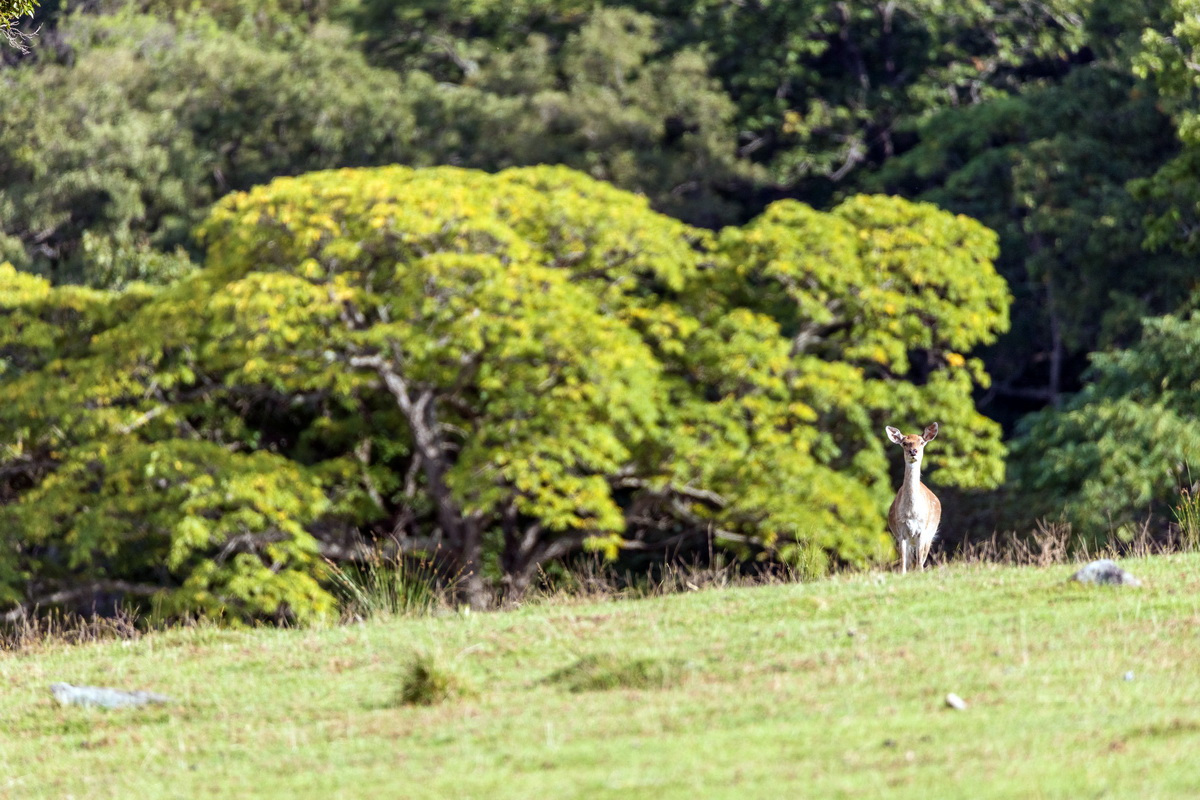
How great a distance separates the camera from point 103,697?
9.96 meters

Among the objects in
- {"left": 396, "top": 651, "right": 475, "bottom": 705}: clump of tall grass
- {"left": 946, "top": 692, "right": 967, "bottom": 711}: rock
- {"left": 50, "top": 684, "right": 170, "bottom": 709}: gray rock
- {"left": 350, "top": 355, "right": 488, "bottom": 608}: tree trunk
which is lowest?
{"left": 350, "top": 355, "right": 488, "bottom": 608}: tree trunk

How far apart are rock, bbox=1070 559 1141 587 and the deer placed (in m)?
1.40

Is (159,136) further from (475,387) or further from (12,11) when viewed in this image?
(12,11)

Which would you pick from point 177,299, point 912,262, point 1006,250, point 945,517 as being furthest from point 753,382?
point 1006,250

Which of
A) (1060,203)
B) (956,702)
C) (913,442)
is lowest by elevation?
(956,702)

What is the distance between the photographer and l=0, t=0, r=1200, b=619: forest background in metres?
23.3

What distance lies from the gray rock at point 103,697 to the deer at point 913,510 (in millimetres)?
5125

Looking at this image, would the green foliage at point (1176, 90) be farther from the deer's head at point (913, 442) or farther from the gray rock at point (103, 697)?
the gray rock at point (103, 697)

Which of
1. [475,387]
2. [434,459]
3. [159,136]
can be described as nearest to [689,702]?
[434,459]

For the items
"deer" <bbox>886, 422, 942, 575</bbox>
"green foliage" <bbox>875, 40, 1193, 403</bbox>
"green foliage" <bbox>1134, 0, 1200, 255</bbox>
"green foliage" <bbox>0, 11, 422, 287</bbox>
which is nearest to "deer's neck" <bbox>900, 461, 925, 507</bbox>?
"deer" <bbox>886, 422, 942, 575</bbox>

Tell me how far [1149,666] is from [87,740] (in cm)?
544

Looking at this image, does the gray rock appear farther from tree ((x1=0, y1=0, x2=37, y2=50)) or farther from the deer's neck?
the deer's neck

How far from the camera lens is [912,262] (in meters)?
26.2

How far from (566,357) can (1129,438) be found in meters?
7.67
